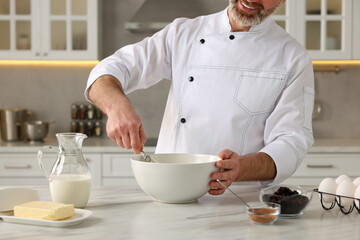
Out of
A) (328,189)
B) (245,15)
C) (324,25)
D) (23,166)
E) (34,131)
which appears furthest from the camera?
(324,25)

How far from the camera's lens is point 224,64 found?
79.0 inches

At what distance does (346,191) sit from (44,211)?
750 millimetres

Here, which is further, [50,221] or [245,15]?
[245,15]

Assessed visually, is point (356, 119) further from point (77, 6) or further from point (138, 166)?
point (138, 166)

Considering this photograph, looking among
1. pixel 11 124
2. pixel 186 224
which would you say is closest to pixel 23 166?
pixel 11 124

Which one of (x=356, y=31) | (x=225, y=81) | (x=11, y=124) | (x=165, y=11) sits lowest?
(x=11, y=124)

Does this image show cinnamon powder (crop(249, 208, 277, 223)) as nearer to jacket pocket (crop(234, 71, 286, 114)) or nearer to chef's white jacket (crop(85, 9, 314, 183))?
chef's white jacket (crop(85, 9, 314, 183))

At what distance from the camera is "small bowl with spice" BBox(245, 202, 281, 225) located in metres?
1.19

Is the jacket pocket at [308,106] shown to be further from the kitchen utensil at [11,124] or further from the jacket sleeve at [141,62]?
the kitchen utensil at [11,124]

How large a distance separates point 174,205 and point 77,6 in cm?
252

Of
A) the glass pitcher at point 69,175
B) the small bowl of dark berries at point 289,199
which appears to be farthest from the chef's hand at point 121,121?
the small bowl of dark berries at point 289,199

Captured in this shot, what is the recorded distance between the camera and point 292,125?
70.9 inches

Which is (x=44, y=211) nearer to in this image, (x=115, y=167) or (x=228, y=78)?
(x=228, y=78)

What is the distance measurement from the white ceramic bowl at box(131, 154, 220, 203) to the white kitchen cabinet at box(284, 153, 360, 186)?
2024mm
